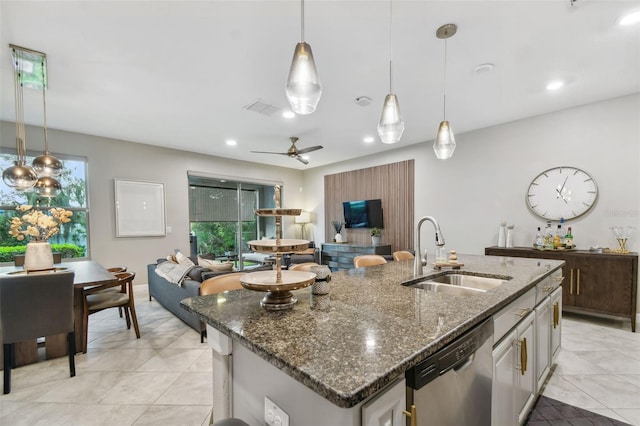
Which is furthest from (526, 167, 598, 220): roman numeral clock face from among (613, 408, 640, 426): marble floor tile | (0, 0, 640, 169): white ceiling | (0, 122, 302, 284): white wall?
(0, 122, 302, 284): white wall

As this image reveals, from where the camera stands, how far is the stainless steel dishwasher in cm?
85

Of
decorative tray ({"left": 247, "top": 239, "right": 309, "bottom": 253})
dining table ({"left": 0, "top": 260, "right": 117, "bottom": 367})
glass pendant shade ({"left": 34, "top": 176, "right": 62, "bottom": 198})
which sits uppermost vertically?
glass pendant shade ({"left": 34, "top": 176, "right": 62, "bottom": 198})

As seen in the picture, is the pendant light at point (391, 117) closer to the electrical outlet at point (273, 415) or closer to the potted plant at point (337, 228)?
the electrical outlet at point (273, 415)

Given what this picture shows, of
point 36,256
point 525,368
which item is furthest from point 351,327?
point 36,256

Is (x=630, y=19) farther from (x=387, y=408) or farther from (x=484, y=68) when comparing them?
(x=387, y=408)

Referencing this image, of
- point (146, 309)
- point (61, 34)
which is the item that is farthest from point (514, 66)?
point (146, 309)

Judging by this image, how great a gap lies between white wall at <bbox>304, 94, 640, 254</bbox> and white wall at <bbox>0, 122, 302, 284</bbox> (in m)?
4.53

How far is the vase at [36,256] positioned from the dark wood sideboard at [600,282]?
18.5 ft

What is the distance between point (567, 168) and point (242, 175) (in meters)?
6.09

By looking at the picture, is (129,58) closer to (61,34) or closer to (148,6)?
(61,34)

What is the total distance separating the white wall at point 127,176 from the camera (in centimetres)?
464

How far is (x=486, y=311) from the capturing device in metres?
1.16

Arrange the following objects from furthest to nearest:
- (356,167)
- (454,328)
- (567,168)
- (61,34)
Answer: (356,167)
(567,168)
(61,34)
(454,328)

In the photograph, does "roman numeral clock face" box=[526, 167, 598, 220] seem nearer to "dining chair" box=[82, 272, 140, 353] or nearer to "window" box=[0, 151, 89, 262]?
"dining chair" box=[82, 272, 140, 353]
